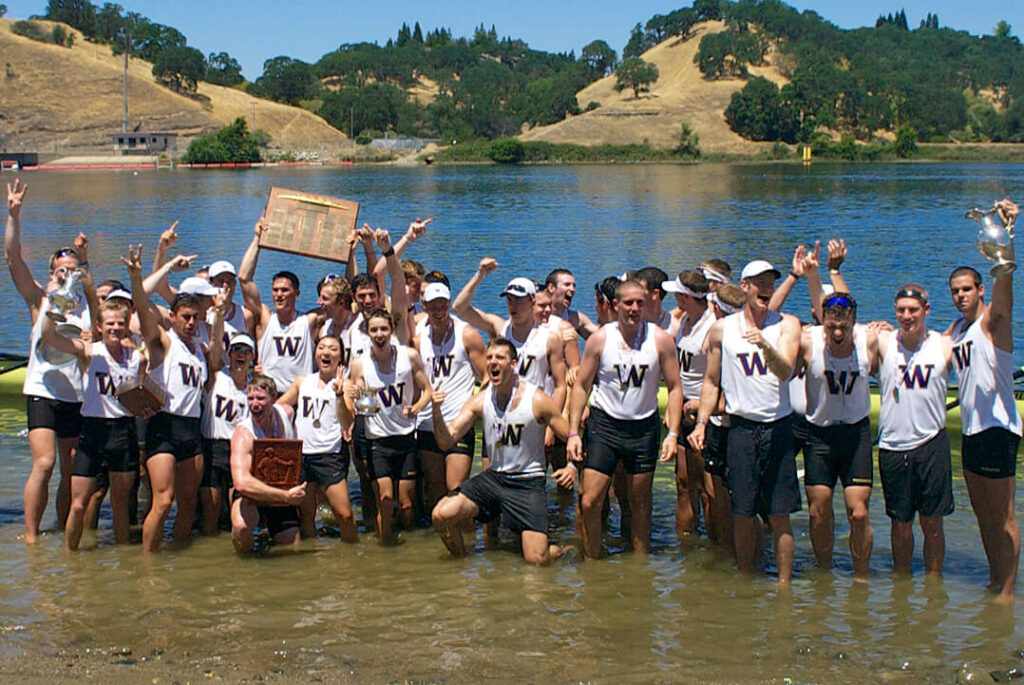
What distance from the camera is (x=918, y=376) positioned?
7.80 m

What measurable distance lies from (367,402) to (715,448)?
2.71 meters

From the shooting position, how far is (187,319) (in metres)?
9.02

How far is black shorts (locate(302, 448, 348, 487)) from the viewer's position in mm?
9250

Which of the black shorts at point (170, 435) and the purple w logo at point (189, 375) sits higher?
the purple w logo at point (189, 375)

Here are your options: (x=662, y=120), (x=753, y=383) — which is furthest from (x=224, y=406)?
(x=662, y=120)

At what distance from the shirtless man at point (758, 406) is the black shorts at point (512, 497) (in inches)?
58.3

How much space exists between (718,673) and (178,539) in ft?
15.1

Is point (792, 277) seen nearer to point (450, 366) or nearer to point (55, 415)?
point (450, 366)

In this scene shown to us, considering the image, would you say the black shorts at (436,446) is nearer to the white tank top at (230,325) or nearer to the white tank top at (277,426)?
the white tank top at (277,426)

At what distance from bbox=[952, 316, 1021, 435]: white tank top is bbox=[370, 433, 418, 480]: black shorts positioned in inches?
166

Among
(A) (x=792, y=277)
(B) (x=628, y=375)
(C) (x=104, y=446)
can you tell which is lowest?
(C) (x=104, y=446)

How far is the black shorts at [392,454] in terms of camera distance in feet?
30.5

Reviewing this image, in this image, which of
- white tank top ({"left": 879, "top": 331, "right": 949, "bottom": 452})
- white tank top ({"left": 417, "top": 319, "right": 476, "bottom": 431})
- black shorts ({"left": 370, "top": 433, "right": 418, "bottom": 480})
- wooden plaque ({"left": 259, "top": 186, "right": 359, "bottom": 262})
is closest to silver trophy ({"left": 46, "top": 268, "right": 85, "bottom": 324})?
wooden plaque ({"left": 259, "top": 186, "right": 359, "bottom": 262})

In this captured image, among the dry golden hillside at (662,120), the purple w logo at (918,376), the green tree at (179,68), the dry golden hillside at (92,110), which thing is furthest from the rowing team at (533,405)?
the green tree at (179,68)
